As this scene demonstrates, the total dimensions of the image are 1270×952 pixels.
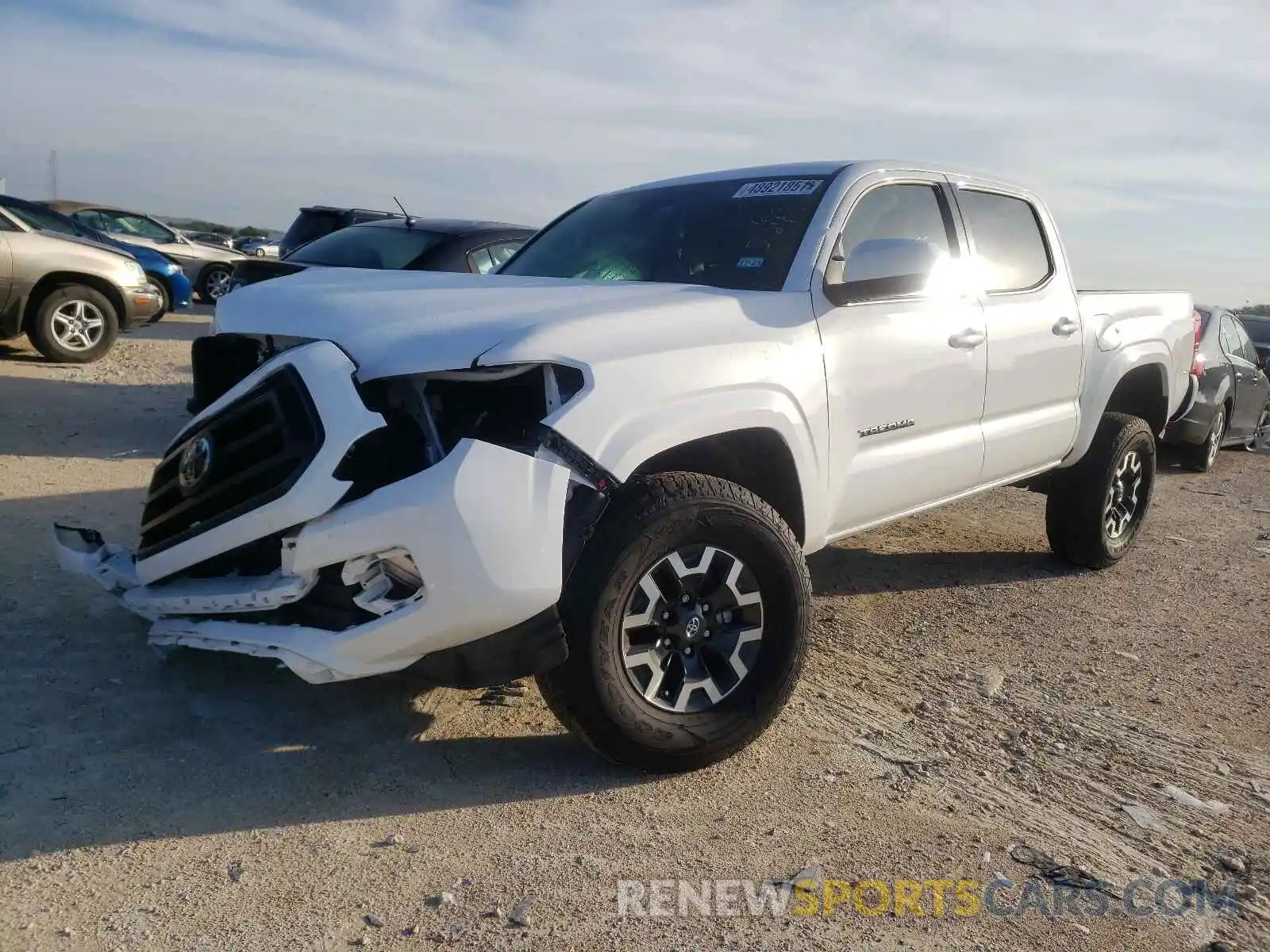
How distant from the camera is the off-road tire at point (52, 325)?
32.0 ft

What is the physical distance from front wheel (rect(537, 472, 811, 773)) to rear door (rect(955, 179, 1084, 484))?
175 cm

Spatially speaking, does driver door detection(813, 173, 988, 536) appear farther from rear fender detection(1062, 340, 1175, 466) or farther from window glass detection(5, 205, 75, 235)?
window glass detection(5, 205, 75, 235)

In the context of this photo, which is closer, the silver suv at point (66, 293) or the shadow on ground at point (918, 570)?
the shadow on ground at point (918, 570)

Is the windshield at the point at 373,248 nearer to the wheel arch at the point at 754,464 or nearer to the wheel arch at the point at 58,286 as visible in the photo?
the wheel arch at the point at 58,286

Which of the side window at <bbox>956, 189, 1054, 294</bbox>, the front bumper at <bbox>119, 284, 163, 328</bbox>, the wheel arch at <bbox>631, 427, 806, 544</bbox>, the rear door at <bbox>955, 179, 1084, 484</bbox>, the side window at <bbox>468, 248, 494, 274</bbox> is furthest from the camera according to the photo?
the front bumper at <bbox>119, 284, 163, 328</bbox>

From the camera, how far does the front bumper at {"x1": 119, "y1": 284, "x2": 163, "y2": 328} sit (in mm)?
10141

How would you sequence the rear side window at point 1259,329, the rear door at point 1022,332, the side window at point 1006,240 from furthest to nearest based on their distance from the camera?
the rear side window at point 1259,329
the side window at point 1006,240
the rear door at point 1022,332

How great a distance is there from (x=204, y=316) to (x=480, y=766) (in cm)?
1649

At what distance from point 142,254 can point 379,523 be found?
1250 cm

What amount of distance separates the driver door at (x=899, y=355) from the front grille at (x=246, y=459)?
1.78 meters

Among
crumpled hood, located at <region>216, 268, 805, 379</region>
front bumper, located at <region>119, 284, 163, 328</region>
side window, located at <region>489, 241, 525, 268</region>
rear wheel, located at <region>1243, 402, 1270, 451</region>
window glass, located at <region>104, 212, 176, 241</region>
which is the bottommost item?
rear wheel, located at <region>1243, 402, 1270, 451</region>

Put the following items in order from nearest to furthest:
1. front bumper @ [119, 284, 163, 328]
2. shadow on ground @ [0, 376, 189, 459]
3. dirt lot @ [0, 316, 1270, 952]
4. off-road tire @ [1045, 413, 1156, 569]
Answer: dirt lot @ [0, 316, 1270, 952]
off-road tire @ [1045, 413, 1156, 569]
shadow on ground @ [0, 376, 189, 459]
front bumper @ [119, 284, 163, 328]

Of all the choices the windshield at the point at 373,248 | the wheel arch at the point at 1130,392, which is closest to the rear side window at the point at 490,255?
the windshield at the point at 373,248

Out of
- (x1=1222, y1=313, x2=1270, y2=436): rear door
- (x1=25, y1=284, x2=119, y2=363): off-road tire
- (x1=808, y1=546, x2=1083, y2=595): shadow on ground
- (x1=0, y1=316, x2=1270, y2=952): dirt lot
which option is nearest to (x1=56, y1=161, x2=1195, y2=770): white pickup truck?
(x1=0, y1=316, x2=1270, y2=952): dirt lot
